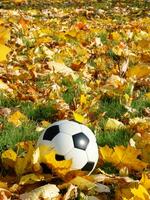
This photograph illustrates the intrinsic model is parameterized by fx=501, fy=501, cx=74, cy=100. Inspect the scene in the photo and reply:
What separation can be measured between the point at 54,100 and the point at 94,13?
918cm

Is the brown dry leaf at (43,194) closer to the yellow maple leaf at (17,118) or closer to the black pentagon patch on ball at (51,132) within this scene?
the black pentagon patch on ball at (51,132)

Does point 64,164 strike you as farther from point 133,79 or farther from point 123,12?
point 123,12

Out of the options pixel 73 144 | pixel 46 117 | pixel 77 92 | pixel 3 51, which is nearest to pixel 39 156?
pixel 73 144

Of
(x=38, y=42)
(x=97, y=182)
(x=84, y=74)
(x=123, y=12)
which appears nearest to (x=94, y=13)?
(x=123, y=12)

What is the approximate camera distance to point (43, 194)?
3314 mm

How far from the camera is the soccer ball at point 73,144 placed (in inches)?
143

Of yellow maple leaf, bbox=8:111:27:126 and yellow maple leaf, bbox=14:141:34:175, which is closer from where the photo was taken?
yellow maple leaf, bbox=14:141:34:175

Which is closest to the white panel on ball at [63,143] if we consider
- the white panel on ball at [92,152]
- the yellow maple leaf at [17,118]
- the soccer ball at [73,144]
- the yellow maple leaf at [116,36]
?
the soccer ball at [73,144]

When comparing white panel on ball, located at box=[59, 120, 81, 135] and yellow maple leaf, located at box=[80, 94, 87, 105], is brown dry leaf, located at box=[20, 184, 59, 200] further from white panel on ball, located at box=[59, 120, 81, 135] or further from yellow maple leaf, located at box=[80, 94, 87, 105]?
yellow maple leaf, located at box=[80, 94, 87, 105]

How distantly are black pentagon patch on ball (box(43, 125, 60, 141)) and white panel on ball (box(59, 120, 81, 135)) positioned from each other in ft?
0.12

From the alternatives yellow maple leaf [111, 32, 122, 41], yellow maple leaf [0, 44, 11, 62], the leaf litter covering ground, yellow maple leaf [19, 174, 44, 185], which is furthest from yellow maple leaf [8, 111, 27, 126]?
yellow maple leaf [111, 32, 122, 41]

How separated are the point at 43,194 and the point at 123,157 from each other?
2.63 feet

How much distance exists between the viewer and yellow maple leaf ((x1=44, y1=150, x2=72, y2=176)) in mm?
3477

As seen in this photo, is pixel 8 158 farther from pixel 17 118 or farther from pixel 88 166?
pixel 17 118
